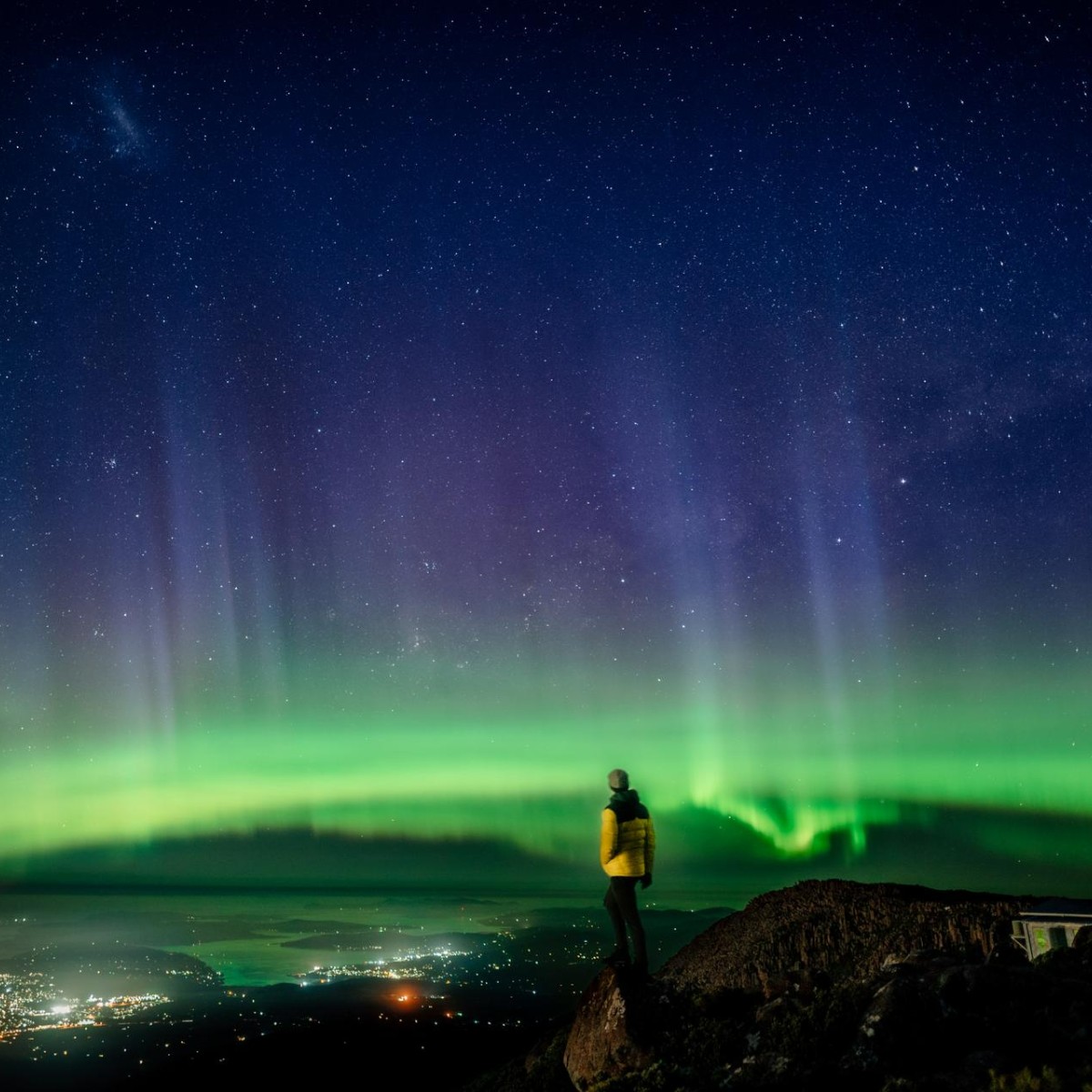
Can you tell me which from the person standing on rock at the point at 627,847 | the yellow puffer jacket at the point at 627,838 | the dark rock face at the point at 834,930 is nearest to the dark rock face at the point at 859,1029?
the person standing on rock at the point at 627,847

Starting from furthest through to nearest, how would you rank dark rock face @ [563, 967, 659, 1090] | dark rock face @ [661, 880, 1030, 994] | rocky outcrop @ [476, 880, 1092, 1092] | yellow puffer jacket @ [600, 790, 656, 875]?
1. dark rock face @ [661, 880, 1030, 994]
2. yellow puffer jacket @ [600, 790, 656, 875]
3. dark rock face @ [563, 967, 659, 1090]
4. rocky outcrop @ [476, 880, 1092, 1092]

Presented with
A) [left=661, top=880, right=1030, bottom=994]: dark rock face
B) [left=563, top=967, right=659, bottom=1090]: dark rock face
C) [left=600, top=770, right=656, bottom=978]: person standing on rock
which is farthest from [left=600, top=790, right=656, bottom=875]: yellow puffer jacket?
[left=661, top=880, right=1030, bottom=994]: dark rock face

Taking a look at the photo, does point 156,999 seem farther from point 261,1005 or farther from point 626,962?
point 626,962

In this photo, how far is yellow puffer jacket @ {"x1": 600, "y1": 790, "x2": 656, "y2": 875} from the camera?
432 inches

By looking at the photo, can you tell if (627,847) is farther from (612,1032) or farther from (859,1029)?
(859,1029)

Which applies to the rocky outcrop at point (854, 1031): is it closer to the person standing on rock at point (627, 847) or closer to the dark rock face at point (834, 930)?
the person standing on rock at point (627, 847)

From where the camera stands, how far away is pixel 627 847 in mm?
11062

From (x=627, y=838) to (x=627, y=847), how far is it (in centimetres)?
13

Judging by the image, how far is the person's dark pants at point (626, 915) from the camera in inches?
440

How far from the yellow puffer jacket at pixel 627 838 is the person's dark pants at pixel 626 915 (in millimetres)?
171

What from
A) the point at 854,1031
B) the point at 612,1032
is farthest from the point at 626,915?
the point at 854,1031

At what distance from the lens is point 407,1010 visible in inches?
4058

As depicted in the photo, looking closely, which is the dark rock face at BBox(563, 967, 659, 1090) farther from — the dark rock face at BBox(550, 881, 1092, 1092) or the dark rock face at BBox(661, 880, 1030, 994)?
the dark rock face at BBox(661, 880, 1030, 994)

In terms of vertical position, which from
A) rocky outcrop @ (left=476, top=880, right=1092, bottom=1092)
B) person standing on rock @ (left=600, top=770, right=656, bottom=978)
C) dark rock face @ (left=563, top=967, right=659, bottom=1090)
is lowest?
dark rock face @ (left=563, top=967, right=659, bottom=1090)
